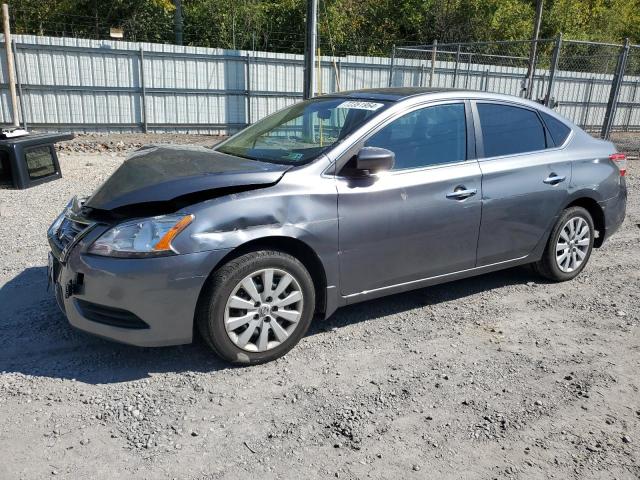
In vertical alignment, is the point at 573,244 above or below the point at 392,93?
below

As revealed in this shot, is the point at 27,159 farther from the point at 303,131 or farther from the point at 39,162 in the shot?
the point at 303,131

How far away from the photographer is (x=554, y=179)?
4930 mm

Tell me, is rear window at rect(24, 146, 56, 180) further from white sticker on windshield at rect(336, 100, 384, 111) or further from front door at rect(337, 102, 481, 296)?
front door at rect(337, 102, 481, 296)

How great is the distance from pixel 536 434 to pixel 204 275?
6.66 ft

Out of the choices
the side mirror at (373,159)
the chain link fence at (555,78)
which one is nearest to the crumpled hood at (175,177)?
the side mirror at (373,159)

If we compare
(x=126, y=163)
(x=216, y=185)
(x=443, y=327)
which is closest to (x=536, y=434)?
(x=443, y=327)

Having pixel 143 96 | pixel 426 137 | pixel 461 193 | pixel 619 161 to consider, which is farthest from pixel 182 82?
pixel 461 193

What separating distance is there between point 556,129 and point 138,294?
12.6 ft

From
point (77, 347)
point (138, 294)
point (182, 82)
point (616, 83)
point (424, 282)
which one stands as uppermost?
point (616, 83)

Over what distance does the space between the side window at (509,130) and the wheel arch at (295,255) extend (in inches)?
68.2

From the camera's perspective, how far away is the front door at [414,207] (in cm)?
394

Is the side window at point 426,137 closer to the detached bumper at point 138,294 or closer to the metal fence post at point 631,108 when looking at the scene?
the detached bumper at point 138,294

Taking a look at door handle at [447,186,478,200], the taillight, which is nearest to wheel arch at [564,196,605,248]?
the taillight

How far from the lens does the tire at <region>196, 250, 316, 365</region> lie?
3490mm
